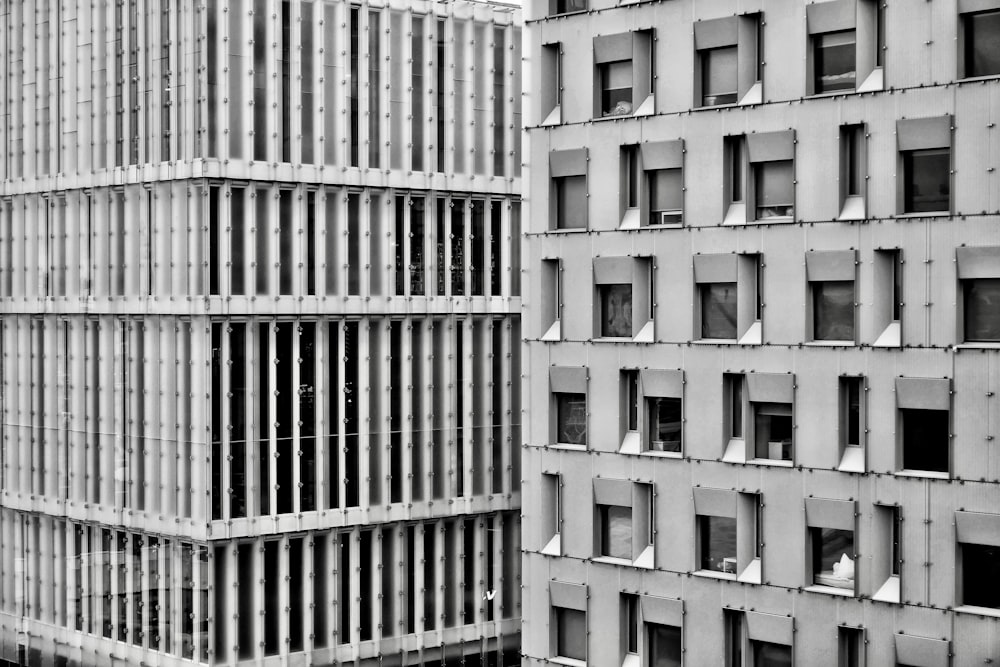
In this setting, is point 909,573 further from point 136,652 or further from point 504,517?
point 136,652

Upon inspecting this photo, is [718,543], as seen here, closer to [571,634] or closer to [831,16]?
[571,634]

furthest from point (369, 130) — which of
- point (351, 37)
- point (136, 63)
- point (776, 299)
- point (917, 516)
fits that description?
point (917, 516)

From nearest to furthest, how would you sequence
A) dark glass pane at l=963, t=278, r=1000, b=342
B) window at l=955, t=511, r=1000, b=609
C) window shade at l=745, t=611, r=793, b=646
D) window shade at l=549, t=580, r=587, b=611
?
window at l=955, t=511, r=1000, b=609 < dark glass pane at l=963, t=278, r=1000, b=342 < window shade at l=745, t=611, r=793, b=646 < window shade at l=549, t=580, r=587, b=611

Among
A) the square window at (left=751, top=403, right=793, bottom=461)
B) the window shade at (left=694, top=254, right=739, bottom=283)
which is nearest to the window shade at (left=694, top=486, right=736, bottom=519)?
the square window at (left=751, top=403, right=793, bottom=461)

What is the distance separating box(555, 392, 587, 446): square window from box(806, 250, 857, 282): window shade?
8.71 metres

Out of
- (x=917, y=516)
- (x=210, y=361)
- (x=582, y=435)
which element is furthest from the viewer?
(x=210, y=361)

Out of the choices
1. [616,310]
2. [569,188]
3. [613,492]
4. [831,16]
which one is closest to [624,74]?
[569,188]

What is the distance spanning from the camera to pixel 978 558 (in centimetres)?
4166

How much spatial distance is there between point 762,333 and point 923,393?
5.01 m

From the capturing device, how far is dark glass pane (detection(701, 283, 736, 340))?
46.1 metres

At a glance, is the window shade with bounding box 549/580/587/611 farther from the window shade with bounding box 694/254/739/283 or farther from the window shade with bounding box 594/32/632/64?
the window shade with bounding box 594/32/632/64

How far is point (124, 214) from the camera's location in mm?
59906

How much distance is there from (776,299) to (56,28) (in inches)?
1290

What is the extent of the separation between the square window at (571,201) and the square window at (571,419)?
526 cm
